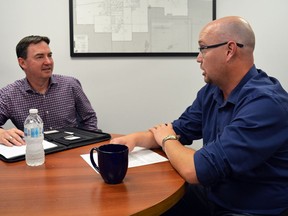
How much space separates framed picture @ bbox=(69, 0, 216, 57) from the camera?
254cm

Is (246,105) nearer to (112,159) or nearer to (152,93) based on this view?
(112,159)

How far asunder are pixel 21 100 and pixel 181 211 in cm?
131

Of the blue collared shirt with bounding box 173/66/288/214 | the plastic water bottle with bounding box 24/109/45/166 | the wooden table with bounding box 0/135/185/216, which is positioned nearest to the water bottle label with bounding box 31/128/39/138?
the plastic water bottle with bounding box 24/109/45/166

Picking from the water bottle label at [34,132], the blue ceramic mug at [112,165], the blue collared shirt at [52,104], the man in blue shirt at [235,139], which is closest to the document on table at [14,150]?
the water bottle label at [34,132]

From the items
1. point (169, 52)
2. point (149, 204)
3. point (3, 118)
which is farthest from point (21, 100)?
point (149, 204)

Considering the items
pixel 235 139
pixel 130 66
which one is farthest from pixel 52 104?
pixel 235 139

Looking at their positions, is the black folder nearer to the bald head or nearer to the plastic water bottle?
the plastic water bottle

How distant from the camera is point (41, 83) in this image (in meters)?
2.20

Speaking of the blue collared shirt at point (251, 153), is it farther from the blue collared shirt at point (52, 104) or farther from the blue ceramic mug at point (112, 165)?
the blue collared shirt at point (52, 104)

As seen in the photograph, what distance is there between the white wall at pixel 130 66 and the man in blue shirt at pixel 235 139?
1.30 meters

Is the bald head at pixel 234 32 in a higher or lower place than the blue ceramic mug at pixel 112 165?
higher

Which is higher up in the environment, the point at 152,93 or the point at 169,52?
the point at 169,52

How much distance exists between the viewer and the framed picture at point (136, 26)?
100 inches

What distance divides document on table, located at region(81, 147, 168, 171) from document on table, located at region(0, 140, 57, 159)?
0.67ft
